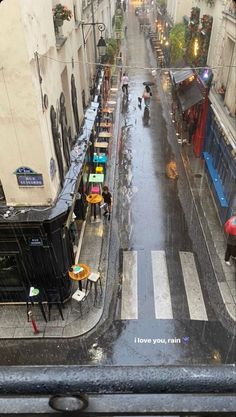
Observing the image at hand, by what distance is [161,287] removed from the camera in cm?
1339

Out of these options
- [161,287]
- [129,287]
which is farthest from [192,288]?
[129,287]

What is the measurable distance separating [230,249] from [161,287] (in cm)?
305

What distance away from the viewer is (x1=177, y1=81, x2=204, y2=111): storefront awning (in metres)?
21.2

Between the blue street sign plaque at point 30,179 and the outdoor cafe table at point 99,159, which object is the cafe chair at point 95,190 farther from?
the blue street sign plaque at point 30,179

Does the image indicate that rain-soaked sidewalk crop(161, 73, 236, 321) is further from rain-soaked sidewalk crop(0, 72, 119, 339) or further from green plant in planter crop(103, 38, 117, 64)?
green plant in planter crop(103, 38, 117, 64)

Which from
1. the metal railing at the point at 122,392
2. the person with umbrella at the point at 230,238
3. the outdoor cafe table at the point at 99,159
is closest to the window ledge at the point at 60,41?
the outdoor cafe table at the point at 99,159

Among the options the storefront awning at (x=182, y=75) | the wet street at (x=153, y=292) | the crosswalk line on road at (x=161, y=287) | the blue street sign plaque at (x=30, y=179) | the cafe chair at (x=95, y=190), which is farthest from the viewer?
the storefront awning at (x=182, y=75)

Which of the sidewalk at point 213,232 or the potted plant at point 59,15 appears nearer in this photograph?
the potted plant at point 59,15

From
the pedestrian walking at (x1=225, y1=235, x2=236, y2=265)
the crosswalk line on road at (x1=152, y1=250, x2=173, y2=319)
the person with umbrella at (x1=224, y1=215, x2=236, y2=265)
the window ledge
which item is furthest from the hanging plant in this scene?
the pedestrian walking at (x1=225, y1=235, x2=236, y2=265)

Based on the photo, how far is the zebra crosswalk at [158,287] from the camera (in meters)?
12.5

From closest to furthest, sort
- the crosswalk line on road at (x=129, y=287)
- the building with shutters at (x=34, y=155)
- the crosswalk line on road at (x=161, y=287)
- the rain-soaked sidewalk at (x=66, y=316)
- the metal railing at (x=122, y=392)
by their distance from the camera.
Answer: the metal railing at (x=122, y=392), the building with shutters at (x=34, y=155), the rain-soaked sidewalk at (x=66, y=316), the crosswalk line on road at (x=161, y=287), the crosswalk line on road at (x=129, y=287)

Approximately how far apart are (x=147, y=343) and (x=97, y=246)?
499cm

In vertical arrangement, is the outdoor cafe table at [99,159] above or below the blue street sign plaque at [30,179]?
below

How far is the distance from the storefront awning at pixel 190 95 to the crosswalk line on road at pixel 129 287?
10.6 metres
